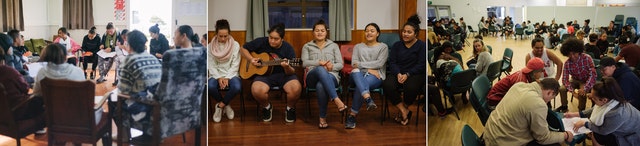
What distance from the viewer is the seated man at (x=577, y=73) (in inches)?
112

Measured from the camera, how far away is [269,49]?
399cm

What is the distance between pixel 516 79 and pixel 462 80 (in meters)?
0.32

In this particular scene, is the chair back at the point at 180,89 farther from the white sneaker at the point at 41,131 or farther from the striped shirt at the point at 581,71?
the striped shirt at the point at 581,71

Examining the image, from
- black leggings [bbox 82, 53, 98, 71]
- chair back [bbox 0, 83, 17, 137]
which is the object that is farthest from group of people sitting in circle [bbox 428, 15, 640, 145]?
chair back [bbox 0, 83, 17, 137]

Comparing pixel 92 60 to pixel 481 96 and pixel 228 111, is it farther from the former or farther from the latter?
pixel 481 96

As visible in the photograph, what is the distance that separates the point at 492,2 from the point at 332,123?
1661 millimetres

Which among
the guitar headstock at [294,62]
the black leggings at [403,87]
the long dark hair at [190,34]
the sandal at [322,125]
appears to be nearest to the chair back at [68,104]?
the long dark hair at [190,34]

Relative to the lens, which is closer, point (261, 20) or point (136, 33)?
point (136, 33)

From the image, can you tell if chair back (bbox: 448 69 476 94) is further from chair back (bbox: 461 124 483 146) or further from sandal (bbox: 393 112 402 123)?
sandal (bbox: 393 112 402 123)

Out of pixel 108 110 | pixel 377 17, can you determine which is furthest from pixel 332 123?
pixel 108 110

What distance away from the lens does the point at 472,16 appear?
117 inches

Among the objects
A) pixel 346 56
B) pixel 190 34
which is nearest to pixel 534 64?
Result: pixel 346 56

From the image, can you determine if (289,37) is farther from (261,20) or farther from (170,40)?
(170,40)

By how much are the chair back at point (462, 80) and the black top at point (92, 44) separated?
194 centimetres
